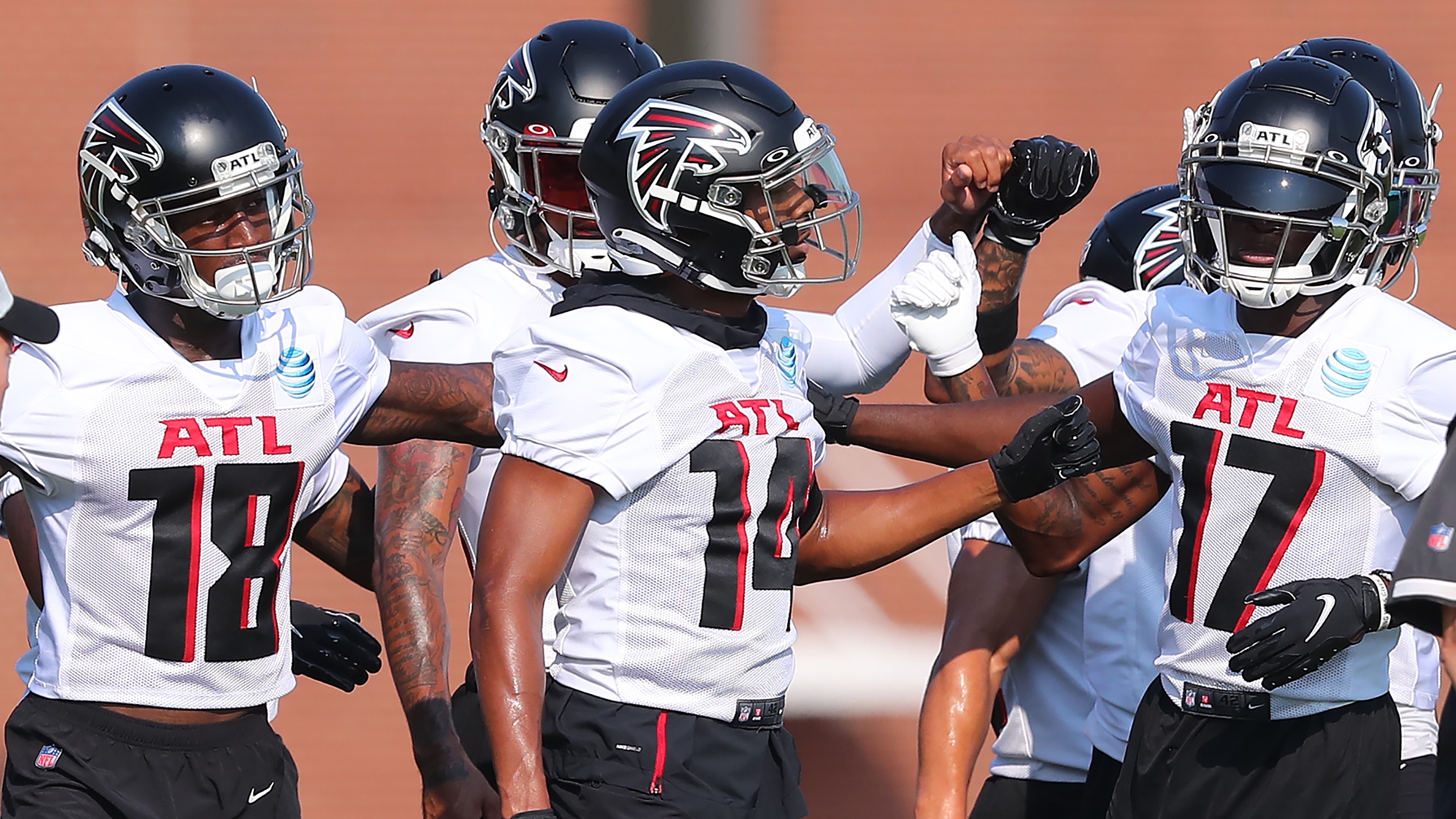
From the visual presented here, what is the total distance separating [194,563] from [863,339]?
1.54 meters

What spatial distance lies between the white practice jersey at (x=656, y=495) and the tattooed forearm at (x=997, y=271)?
1101 millimetres

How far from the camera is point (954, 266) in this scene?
376cm

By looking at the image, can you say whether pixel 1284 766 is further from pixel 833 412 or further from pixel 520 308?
pixel 520 308

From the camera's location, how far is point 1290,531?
3.31 meters

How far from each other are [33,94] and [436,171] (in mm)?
2799

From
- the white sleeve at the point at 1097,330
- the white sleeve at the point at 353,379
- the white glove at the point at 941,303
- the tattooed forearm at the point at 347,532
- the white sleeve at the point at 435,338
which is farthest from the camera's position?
the white sleeve at the point at 1097,330

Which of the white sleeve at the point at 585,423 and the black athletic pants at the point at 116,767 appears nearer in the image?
the white sleeve at the point at 585,423

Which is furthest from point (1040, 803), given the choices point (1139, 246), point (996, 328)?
point (1139, 246)

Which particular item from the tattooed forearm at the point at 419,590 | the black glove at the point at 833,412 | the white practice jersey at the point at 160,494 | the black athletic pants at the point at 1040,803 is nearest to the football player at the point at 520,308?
the tattooed forearm at the point at 419,590

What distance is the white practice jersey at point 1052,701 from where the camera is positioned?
4.39 metres

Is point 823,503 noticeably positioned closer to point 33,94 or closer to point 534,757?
point 534,757

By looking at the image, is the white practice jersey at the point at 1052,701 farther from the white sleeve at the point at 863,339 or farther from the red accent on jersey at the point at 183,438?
the red accent on jersey at the point at 183,438

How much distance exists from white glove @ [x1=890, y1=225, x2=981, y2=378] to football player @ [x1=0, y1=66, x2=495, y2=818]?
1.15 m

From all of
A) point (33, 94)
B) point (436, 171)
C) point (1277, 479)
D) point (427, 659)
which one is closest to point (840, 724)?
point (427, 659)
